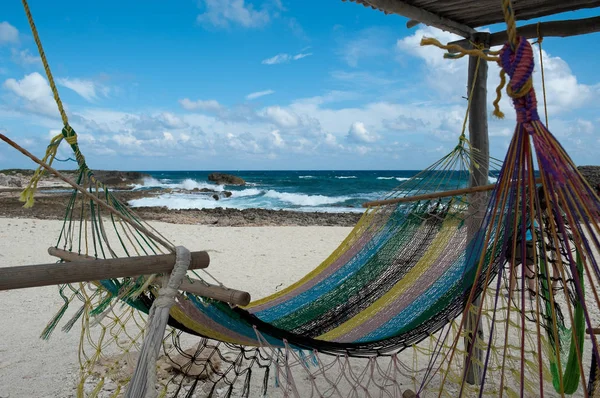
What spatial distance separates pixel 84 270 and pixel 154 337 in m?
0.20

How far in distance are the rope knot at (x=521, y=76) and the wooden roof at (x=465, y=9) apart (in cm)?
119

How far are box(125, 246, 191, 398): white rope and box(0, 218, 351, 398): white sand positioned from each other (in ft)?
4.02

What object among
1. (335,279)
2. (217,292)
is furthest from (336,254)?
(217,292)

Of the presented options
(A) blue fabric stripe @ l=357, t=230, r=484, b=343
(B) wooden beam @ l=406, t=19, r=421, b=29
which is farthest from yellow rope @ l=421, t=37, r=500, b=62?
(B) wooden beam @ l=406, t=19, r=421, b=29

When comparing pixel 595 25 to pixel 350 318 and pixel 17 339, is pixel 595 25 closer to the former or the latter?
pixel 350 318

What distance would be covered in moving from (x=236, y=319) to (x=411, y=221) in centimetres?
85

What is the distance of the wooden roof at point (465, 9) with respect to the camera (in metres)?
1.93

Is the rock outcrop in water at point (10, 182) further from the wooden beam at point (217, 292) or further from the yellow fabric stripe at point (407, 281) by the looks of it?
the wooden beam at point (217, 292)

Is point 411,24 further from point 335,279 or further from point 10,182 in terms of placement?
point 10,182

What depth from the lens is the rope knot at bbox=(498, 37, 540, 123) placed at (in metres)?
0.84

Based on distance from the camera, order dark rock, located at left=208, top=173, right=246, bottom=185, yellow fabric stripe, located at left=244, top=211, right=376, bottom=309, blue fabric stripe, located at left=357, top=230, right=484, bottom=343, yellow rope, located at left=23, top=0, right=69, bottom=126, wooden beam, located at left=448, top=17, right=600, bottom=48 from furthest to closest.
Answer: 1. dark rock, located at left=208, top=173, right=246, bottom=185
2. wooden beam, located at left=448, top=17, right=600, bottom=48
3. yellow fabric stripe, located at left=244, top=211, right=376, bottom=309
4. blue fabric stripe, located at left=357, top=230, right=484, bottom=343
5. yellow rope, located at left=23, top=0, right=69, bottom=126

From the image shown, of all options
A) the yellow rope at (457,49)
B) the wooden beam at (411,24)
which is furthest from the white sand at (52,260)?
the yellow rope at (457,49)

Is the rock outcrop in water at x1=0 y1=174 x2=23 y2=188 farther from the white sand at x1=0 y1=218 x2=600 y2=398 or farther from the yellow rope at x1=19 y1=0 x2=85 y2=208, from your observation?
the yellow rope at x1=19 y1=0 x2=85 y2=208

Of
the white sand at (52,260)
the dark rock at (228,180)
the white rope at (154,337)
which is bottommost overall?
the white sand at (52,260)
